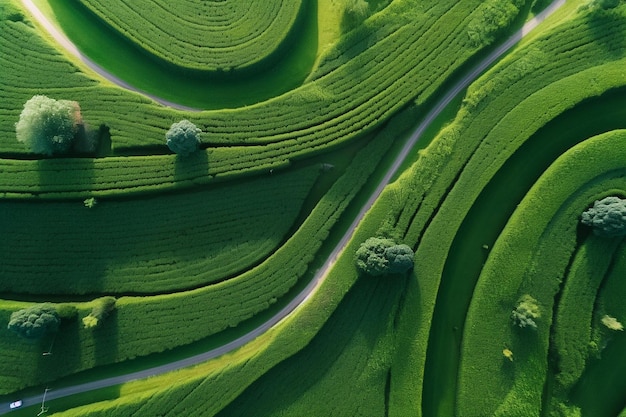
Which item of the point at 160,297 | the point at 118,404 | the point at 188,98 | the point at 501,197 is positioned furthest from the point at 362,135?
the point at 118,404

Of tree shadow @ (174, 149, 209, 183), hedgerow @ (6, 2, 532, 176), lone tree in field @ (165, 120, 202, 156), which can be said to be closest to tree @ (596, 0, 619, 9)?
hedgerow @ (6, 2, 532, 176)

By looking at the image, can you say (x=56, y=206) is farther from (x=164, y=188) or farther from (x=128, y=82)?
(x=128, y=82)

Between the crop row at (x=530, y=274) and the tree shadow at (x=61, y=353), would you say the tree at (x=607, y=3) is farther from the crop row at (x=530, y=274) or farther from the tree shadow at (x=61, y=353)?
the tree shadow at (x=61, y=353)

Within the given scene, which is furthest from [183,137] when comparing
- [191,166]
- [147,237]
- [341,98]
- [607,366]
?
[607,366]

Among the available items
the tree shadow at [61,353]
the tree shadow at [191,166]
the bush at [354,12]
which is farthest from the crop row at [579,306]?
the tree shadow at [61,353]

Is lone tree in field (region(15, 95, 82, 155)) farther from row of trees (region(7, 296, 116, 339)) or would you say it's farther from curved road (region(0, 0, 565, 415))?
row of trees (region(7, 296, 116, 339))

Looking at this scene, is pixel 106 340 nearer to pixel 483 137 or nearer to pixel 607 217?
pixel 483 137

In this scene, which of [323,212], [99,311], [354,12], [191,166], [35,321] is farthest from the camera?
[354,12]
